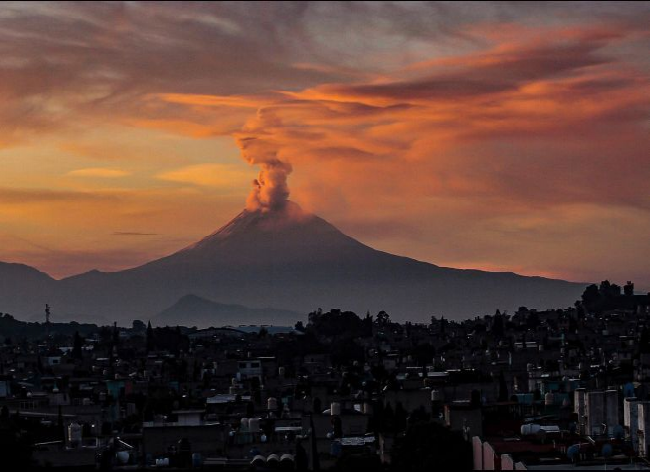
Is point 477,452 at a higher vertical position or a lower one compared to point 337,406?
lower

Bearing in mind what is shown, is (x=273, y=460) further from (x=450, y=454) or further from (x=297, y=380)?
(x=297, y=380)

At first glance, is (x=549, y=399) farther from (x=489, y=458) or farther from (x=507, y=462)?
(x=507, y=462)

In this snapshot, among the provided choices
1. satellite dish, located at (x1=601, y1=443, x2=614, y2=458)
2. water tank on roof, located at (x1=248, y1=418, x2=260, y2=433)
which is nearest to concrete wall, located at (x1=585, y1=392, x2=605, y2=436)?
satellite dish, located at (x1=601, y1=443, x2=614, y2=458)

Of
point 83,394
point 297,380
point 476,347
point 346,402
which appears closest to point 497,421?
point 346,402

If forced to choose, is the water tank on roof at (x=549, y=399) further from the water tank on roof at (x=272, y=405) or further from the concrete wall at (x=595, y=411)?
the concrete wall at (x=595, y=411)

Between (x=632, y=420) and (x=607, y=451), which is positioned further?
(x=632, y=420)

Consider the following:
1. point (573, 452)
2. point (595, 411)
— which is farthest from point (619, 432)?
point (573, 452)

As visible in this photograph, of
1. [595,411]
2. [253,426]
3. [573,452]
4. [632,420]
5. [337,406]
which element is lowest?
[573,452]

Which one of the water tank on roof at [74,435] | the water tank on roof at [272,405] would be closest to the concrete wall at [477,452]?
the water tank on roof at [74,435]

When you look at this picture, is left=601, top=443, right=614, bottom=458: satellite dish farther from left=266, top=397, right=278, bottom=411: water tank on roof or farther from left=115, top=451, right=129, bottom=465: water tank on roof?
left=266, top=397, right=278, bottom=411: water tank on roof
